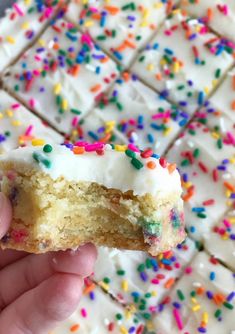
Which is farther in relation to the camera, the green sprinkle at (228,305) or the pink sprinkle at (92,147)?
the green sprinkle at (228,305)

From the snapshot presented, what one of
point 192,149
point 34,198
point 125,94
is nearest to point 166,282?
point 192,149

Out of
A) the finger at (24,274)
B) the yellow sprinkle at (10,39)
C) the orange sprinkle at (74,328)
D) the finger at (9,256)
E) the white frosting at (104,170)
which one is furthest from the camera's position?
the yellow sprinkle at (10,39)

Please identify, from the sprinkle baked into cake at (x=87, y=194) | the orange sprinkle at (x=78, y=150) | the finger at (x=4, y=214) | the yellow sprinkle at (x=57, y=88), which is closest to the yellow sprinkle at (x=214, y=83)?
the yellow sprinkle at (x=57, y=88)

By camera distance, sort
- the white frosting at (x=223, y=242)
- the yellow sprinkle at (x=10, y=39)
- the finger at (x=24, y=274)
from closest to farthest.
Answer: the finger at (x=24, y=274) < the white frosting at (x=223, y=242) < the yellow sprinkle at (x=10, y=39)

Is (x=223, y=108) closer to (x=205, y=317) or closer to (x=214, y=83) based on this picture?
(x=214, y=83)

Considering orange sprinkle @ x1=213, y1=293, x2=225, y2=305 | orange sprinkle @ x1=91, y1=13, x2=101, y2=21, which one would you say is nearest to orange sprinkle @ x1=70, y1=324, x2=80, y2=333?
orange sprinkle @ x1=213, y1=293, x2=225, y2=305

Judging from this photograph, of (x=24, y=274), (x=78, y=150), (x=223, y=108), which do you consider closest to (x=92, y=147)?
(x=78, y=150)

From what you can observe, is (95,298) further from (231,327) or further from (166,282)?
(231,327)

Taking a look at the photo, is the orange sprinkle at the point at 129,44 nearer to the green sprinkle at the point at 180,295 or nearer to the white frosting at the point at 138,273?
the white frosting at the point at 138,273
